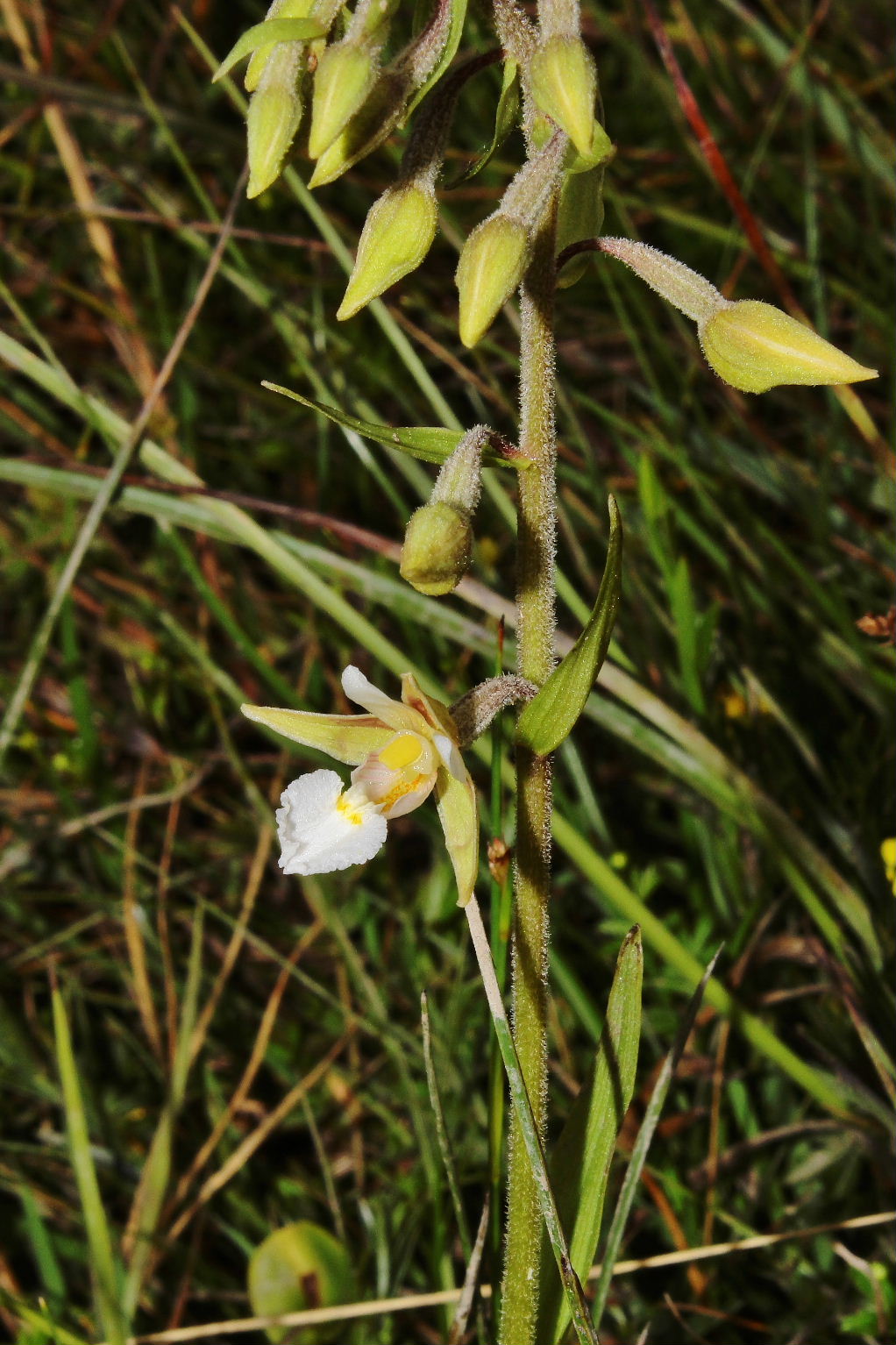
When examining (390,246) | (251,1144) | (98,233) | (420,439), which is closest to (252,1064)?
(251,1144)

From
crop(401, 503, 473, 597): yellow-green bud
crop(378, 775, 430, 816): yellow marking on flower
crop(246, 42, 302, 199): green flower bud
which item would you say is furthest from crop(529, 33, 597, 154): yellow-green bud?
crop(378, 775, 430, 816): yellow marking on flower

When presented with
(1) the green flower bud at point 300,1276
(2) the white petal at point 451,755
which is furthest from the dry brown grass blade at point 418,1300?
(2) the white petal at point 451,755

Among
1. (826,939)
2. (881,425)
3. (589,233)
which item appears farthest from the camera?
(881,425)

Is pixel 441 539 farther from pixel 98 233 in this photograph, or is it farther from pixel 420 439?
pixel 98 233

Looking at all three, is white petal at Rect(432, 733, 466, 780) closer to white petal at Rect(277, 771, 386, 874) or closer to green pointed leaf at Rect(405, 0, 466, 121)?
white petal at Rect(277, 771, 386, 874)

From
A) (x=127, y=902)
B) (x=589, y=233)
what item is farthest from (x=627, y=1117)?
(x=589, y=233)

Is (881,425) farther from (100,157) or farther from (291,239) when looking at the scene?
(100,157)
